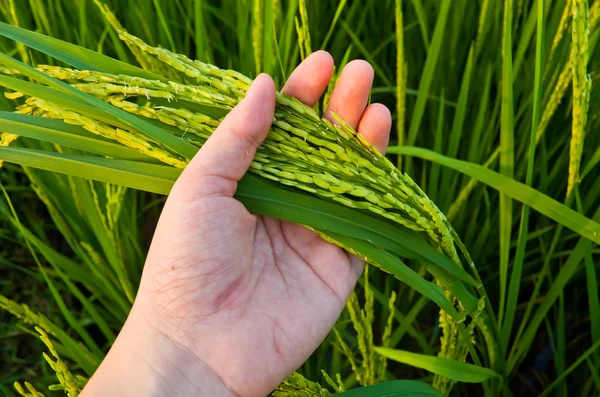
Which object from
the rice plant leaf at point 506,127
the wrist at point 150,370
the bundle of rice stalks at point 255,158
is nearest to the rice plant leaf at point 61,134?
the bundle of rice stalks at point 255,158

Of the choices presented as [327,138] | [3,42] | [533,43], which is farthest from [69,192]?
[533,43]

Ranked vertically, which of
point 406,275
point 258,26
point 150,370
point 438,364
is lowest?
point 150,370

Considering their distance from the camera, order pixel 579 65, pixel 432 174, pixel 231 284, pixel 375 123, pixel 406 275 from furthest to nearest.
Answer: pixel 432 174 → pixel 375 123 → pixel 231 284 → pixel 406 275 → pixel 579 65

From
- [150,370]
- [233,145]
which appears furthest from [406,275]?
[150,370]

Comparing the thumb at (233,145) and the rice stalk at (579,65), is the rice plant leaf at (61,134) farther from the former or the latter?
the rice stalk at (579,65)

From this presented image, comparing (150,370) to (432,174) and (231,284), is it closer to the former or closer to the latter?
(231,284)

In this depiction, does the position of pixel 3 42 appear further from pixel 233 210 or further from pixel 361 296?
pixel 361 296

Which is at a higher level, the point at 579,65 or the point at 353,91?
the point at 579,65
